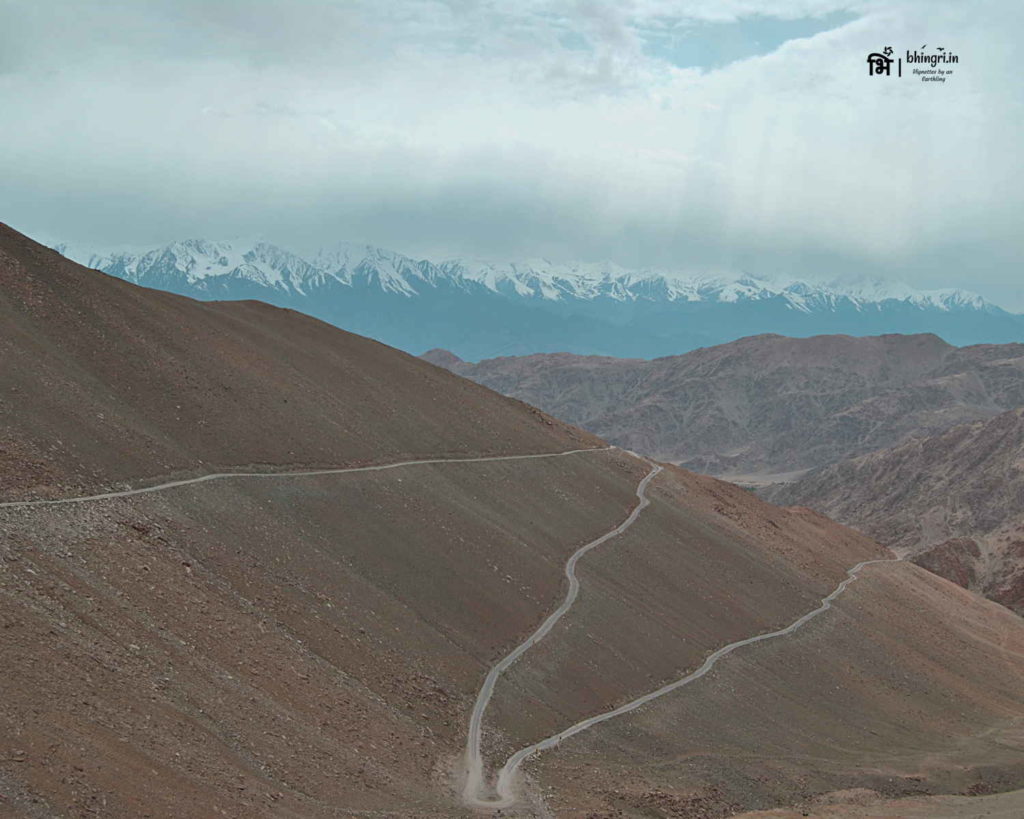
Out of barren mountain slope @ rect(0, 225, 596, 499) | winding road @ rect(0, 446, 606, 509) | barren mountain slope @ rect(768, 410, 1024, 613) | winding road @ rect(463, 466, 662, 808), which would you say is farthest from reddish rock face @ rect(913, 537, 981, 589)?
barren mountain slope @ rect(0, 225, 596, 499)

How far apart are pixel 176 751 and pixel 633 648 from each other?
24.4 m

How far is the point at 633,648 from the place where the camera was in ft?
145

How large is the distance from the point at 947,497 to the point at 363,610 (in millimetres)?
112264

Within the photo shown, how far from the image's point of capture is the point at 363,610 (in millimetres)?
37500

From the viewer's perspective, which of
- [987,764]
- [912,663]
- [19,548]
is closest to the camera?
[19,548]

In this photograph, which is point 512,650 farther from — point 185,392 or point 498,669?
point 185,392

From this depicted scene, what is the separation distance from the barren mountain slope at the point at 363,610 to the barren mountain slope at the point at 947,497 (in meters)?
26.8

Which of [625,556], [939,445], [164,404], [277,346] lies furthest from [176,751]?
[939,445]

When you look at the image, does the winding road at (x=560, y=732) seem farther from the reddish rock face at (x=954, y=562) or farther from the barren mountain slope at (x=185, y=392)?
the reddish rock face at (x=954, y=562)

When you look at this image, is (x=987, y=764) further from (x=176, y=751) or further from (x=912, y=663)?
(x=176, y=751)

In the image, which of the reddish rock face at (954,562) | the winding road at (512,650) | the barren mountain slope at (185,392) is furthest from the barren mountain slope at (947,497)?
the barren mountain slope at (185,392)

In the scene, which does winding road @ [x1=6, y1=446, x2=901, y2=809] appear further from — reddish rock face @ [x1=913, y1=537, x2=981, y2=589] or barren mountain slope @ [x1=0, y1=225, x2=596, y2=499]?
reddish rock face @ [x1=913, y1=537, x2=981, y2=589]

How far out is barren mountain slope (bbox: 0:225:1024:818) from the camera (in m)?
25.2

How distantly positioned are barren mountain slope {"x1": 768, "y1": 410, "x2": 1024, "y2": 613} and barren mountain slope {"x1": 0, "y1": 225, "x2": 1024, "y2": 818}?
26831 mm
